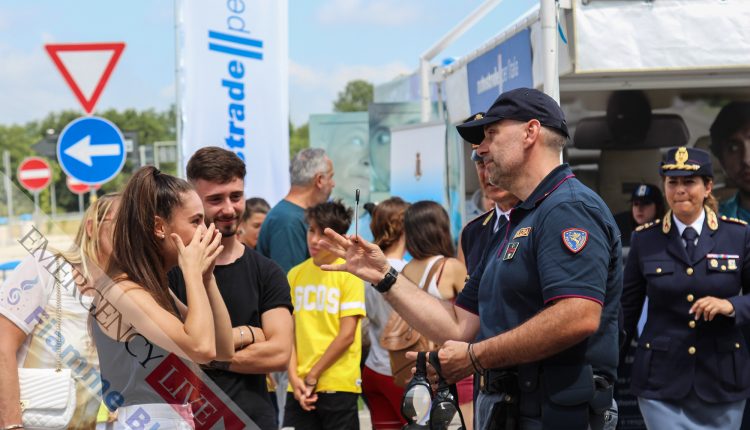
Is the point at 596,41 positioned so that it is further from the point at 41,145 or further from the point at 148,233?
the point at 41,145

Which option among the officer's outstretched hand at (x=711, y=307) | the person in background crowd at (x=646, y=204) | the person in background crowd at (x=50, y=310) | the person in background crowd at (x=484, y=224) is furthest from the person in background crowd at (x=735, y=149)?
the person in background crowd at (x=50, y=310)

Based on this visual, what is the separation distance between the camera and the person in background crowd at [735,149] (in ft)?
24.4

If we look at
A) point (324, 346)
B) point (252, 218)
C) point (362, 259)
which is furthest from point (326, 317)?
point (362, 259)

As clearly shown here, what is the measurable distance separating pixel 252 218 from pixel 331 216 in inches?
86.3

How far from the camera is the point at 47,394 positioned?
3316 millimetres

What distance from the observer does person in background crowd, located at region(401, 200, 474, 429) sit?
5.62 metres

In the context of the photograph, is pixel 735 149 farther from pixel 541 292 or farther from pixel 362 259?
pixel 541 292

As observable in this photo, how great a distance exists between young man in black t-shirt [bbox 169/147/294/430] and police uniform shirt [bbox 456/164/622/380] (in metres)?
1.01

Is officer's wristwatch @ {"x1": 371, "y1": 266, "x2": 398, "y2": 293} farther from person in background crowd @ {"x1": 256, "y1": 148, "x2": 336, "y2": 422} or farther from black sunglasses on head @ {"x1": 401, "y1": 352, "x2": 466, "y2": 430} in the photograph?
person in background crowd @ {"x1": 256, "y1": 148, "x2": 336, "y2": 422}

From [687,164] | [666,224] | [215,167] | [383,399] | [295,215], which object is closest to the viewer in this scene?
[215,167]

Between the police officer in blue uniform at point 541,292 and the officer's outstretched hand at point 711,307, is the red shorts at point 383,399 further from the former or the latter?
the police officer in blue uniform at point 541,292

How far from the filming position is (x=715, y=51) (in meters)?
5.83

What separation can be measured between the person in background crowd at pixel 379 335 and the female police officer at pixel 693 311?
1.46m

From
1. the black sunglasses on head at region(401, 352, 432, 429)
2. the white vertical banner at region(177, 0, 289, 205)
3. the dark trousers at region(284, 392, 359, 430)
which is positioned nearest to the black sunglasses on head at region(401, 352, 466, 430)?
the black sunglasses on head at region(401, 352, 432, 429)
